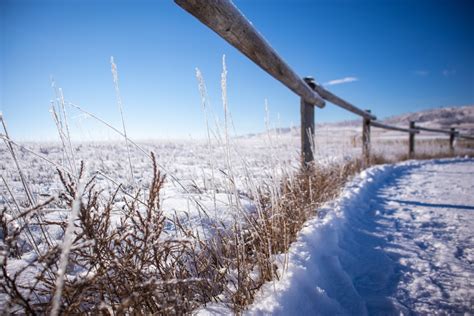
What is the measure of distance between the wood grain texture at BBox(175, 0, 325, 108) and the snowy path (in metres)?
1.19

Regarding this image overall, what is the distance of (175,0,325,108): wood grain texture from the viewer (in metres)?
1.02

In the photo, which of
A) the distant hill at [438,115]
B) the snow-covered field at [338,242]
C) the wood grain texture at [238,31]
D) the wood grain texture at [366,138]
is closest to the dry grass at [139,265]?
the snow-covered field at [338,242]

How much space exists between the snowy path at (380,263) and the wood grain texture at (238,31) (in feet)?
3.92

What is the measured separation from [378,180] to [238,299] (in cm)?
384

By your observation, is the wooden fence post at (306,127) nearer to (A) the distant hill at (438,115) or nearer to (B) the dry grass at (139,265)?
(B) the dry grass at (139,265)

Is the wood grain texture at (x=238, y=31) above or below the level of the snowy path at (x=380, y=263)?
above

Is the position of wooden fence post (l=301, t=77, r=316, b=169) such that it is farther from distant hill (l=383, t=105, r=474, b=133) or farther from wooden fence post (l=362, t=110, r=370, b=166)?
distant hill (l=383, t=105, r=474, b=133)

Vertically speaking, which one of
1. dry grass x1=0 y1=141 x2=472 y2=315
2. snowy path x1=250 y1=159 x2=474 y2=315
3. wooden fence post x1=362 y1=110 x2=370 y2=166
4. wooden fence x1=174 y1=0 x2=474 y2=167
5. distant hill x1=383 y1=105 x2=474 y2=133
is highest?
distant hill x1=383 y1=105 x2=474 y2=133

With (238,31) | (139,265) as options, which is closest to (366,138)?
(238,31)

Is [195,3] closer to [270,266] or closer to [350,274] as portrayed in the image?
[270,266]

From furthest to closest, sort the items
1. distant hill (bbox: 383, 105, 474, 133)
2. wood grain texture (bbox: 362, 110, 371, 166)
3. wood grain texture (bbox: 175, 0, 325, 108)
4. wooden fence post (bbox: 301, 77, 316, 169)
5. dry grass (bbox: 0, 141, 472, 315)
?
distant hill (bbox: 383, 105, 474, 133) < wood grain texture (bbox: 362, 110, 371, 166) < wooden fence post (bbox: 301, 77, 316, 169) < wood grain texture (bbox: 175, 0, 325, 108) < dry grass (bbox: 0, 141, 472, 315)

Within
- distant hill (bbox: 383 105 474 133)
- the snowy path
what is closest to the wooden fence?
the snowy path

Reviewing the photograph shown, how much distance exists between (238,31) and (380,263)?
1.63 meters

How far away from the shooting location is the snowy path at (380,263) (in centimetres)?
105
